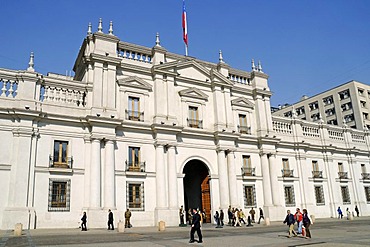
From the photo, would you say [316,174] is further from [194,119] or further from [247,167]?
[194,119]

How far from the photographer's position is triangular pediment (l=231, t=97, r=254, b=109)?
34188mm

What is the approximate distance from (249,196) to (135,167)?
12500 mm

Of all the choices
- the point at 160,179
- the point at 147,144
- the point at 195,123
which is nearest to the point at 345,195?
the point at 195,123

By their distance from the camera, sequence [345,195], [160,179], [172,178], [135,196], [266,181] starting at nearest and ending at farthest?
1. [135,196]
2. [160,179]
3. [172,178]
4. [266,181]
5. [345,195]

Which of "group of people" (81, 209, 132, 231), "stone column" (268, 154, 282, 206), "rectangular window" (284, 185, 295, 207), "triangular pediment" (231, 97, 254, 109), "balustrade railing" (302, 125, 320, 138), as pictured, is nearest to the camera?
"group of people" (81, 209, 132, 231)

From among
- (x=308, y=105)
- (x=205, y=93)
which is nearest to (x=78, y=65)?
(x=205, y=93)

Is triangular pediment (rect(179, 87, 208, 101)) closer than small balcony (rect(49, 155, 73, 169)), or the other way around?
small balcony (rect(49, 155, 73, 169))

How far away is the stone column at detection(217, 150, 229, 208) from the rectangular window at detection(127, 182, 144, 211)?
7.78 metres

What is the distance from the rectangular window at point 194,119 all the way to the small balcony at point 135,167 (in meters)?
6.37

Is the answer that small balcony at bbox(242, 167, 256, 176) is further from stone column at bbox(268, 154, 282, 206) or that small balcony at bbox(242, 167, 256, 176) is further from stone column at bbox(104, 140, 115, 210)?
stone column at bbox(104, 140, 115, 210)

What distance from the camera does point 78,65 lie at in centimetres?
3170

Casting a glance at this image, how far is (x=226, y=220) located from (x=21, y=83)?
809 inches

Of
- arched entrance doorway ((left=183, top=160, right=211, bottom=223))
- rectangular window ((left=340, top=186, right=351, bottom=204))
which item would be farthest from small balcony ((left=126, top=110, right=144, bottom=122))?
rectangular window ((left=340, top=186, right=351, bottom=204))

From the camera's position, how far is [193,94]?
31.6 meters
